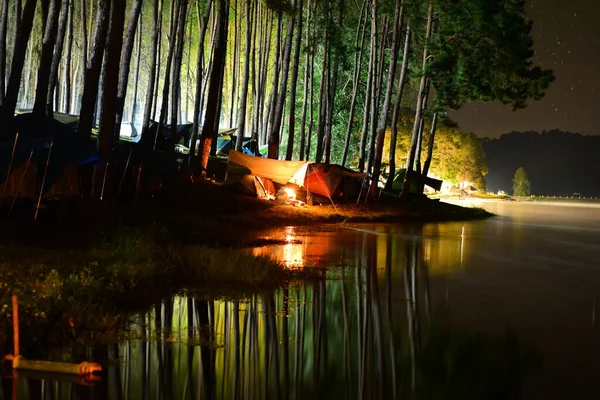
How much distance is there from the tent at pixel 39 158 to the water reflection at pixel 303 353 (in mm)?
8227

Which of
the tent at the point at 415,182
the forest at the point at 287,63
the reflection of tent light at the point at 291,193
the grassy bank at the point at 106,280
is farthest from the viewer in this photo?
the tent at the point at 415,182

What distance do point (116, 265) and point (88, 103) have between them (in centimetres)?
962

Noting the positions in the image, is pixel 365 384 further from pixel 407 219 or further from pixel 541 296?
pixel 407 219

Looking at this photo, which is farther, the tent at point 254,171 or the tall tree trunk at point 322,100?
the tall tree trunk at point 322,100

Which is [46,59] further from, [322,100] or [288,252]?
[322,100]

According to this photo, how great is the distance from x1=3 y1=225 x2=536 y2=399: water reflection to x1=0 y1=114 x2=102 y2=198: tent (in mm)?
8227

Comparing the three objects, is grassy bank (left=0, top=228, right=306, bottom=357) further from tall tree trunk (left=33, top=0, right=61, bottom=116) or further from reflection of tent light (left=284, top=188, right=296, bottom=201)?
reflection of tent light (left=284, top=188, right=296, bottom=201)

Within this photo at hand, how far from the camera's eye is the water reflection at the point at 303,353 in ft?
22.5

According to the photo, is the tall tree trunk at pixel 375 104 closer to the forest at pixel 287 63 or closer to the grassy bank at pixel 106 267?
the forest at pixel 287 63

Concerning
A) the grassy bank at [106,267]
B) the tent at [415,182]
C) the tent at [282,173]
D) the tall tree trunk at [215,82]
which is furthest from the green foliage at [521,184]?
the grassy bank at [106,267]

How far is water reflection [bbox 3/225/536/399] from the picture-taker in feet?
22.5

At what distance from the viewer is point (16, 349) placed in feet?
22.8

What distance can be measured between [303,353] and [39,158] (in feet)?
40.0

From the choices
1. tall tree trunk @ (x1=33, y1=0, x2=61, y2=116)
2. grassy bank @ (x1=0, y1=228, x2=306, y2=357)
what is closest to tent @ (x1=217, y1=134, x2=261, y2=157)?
tall tree trunk @ (x1=33, y1=0, x2=61, y2=116)
